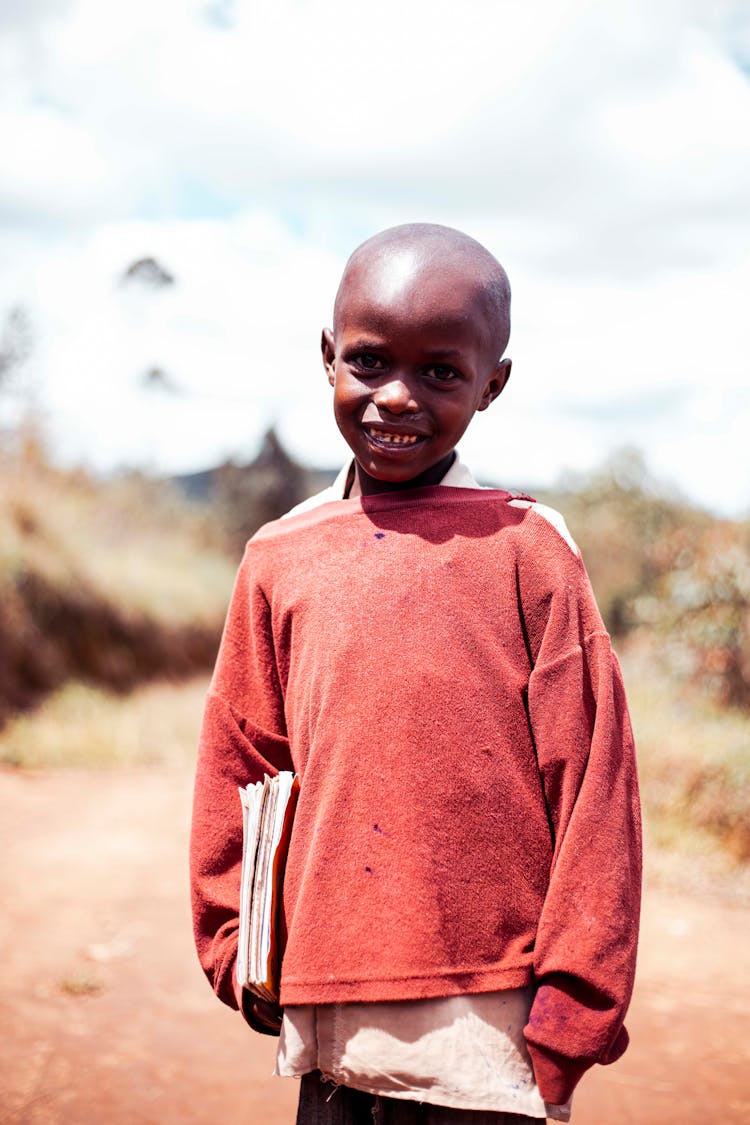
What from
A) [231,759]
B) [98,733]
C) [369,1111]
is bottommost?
[98,733]

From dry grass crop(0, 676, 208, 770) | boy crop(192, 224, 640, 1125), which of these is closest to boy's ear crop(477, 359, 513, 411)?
boy crop(192, 224, 640, 1125)

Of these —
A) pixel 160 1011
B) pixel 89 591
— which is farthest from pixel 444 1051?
pixel 89 591

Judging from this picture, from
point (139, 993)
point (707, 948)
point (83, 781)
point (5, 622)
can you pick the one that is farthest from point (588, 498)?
point (139, 993)

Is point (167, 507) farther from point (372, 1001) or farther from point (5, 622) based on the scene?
point (372, 1001)

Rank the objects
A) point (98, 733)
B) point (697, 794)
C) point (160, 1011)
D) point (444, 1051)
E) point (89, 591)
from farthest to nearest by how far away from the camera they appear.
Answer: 1. point (89, 591)
2. point (98, 733)
3. point (697, 794)
4. point (160, 1011)
5. point (444, 1051)

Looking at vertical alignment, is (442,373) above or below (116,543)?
above

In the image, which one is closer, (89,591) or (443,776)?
(443,776)

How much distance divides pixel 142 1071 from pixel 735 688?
201 inches

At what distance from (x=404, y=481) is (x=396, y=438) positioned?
10cm

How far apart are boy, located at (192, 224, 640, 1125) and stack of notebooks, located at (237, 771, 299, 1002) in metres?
0.03

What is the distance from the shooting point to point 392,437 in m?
1.35

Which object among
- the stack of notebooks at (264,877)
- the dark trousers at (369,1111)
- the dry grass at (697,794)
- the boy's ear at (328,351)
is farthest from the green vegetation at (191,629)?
the boy's ear at (328,351)

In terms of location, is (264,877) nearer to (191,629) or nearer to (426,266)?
(426,266)

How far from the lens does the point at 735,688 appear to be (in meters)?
7.30
